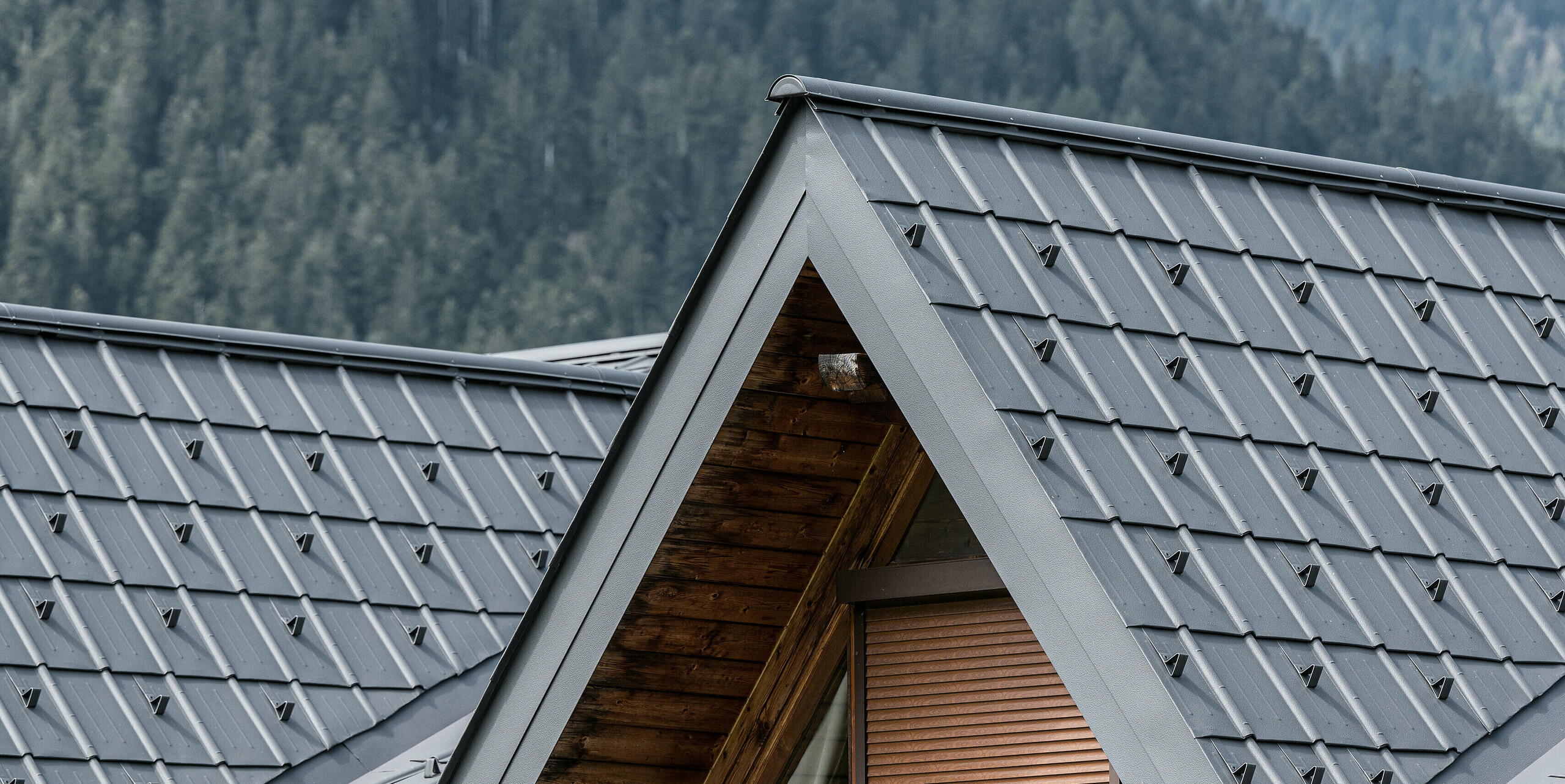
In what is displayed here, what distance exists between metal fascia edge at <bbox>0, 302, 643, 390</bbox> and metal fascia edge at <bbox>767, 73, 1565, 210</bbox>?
3507 mm

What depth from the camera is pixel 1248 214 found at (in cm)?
545

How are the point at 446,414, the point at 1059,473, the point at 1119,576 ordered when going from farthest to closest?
the point at 446,414
the point at 1059,473
the point at 1119,576

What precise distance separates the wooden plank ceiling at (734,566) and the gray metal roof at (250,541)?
2.05 m

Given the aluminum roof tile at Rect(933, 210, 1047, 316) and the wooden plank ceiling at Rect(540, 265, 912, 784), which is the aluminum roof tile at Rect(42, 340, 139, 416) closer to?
the wooden plank ceiling at Rect(540, 265, 912, 784)

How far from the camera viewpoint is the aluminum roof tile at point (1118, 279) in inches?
195

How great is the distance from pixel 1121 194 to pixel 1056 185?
190 millimetres

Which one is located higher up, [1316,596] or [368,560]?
[368,560]

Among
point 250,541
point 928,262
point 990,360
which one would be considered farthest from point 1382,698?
point 250,541

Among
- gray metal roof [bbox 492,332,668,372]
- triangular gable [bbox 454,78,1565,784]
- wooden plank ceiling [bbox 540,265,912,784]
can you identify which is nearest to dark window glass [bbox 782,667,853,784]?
wooden plank ceiling [bbox 540,265,912,784]

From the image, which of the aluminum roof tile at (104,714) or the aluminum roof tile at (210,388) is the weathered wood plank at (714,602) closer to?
the aluminum roof tile at (104,714)

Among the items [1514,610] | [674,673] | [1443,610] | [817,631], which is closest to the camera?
[1443,610]

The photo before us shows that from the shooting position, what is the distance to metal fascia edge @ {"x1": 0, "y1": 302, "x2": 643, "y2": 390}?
8.29 metres

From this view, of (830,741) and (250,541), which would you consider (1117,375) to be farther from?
(250,541)

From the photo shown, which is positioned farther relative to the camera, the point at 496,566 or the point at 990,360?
the point at 496,566
